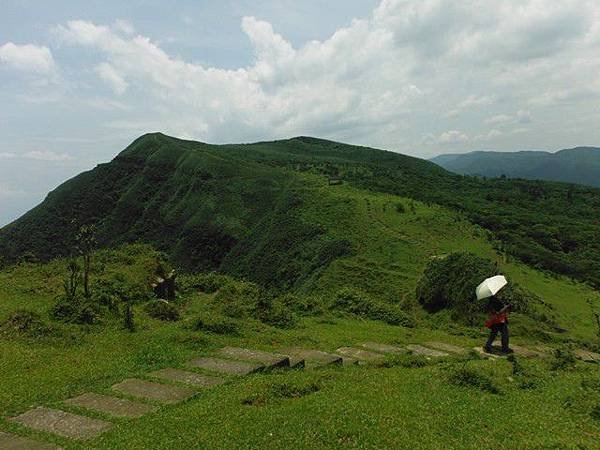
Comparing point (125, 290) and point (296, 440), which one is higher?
point (125, 290)

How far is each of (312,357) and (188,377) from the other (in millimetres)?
3820

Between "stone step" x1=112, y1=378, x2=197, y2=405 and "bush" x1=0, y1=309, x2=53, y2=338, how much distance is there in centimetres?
482

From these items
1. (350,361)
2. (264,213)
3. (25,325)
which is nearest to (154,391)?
(350,361)

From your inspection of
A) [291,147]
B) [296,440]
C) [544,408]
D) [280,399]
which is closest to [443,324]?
[544,408]

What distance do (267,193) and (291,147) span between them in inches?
3677

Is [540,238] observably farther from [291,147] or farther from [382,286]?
[291,147]

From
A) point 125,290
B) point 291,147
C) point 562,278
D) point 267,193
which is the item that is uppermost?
point 291,147

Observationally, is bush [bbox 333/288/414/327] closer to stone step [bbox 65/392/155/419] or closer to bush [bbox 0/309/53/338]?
bush [bbox 0/309/53/338]

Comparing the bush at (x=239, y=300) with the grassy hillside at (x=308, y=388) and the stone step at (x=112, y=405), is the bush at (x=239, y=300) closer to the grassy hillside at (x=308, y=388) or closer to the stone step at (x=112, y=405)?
the grassy hillside at (x=308, y=388)

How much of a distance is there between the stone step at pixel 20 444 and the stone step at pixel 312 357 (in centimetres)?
651

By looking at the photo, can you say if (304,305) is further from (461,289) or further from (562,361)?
(562,361)

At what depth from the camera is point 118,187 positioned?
115625 millimetres

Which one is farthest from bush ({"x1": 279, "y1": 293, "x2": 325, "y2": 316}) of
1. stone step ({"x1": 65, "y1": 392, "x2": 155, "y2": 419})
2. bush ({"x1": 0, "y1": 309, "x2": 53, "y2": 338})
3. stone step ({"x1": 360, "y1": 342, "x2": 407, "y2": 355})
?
stone step ({"x1": 65, "y1": 392, "x2": 155, "y2": 419})

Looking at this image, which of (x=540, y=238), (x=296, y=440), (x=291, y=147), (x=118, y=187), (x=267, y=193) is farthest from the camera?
(x=291, y=147)
